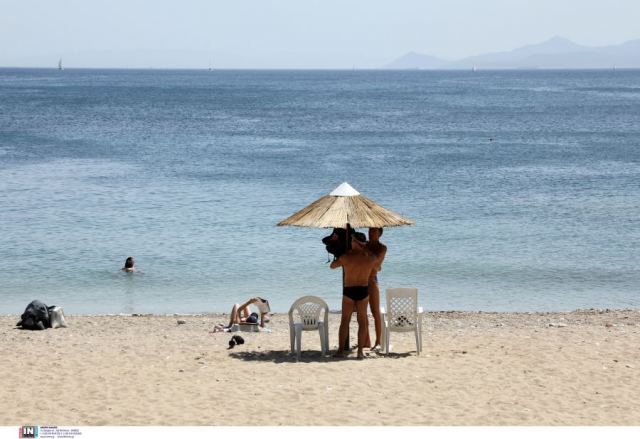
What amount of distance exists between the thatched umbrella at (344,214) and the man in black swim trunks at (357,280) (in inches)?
11.1

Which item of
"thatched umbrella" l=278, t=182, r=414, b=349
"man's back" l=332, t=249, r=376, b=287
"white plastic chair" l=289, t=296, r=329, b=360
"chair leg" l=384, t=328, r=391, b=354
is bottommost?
"chair leg" l=384, t=328, r=391, b=354

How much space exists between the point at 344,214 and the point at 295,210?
20.5 m

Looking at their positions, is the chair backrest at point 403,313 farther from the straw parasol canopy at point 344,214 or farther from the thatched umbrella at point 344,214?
the straw parasol canopy at point 344,214

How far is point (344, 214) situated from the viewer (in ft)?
42.9

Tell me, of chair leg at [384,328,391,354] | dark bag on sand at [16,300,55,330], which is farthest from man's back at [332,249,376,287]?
dark bag on sand at [16,300,55,330]

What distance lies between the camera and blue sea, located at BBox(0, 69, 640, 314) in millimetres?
22094

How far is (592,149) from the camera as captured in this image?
2176 inches

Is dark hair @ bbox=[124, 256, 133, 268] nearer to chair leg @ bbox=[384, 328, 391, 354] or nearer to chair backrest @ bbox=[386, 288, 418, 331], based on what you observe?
chair leg @ bbox=[384, 328, 391, 354]

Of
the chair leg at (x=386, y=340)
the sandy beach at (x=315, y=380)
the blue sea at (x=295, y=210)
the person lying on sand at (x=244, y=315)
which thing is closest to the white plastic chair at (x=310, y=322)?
the sandy beach at (x=315, y=380)

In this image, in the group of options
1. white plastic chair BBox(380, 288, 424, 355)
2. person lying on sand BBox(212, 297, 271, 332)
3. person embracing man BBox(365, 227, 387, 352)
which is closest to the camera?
person embracing man BBox(365, 227, 387, 352)

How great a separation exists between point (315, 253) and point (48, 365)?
13556 millimetres

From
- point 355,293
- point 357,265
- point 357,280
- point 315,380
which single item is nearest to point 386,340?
point 355,293
